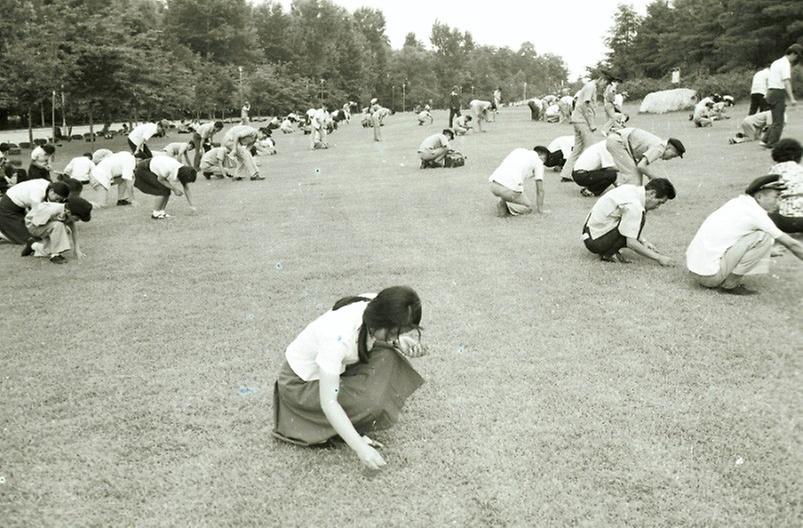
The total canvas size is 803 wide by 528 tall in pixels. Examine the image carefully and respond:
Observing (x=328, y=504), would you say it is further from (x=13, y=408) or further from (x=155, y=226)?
(x=155, y=226)

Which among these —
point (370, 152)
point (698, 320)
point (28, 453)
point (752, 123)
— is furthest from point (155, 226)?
point (752, 123)

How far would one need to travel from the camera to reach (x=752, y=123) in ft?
A: 49.6

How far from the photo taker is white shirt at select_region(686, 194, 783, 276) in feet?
18.8

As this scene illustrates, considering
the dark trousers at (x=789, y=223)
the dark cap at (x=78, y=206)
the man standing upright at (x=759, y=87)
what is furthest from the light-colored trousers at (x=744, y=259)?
the man standing upright at (x=759, y=87)

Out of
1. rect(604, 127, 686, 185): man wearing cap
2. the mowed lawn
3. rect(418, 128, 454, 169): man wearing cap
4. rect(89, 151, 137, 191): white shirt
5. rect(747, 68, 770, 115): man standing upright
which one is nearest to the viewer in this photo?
the mowed lawn

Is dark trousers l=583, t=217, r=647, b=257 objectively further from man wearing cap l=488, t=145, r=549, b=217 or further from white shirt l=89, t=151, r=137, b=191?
white shirt l=89, t=151, r=137, b=191

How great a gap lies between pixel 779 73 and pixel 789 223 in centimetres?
575

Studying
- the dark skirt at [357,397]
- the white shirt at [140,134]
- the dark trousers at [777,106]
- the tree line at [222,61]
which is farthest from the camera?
the tree line at [222,61]

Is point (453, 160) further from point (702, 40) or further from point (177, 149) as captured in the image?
point (702, 40)

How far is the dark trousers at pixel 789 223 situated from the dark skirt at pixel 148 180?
9.53 m

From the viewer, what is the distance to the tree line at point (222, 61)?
76.7 feet

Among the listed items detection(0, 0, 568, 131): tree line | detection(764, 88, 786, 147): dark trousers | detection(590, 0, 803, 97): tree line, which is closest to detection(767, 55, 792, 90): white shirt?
detection(764, 88, 786, 147): dark trousers

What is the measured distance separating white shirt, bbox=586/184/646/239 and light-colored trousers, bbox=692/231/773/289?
40.1 inches

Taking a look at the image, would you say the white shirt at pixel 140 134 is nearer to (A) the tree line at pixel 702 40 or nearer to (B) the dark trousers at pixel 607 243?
(B) the dark trousers at pixel 607 243
